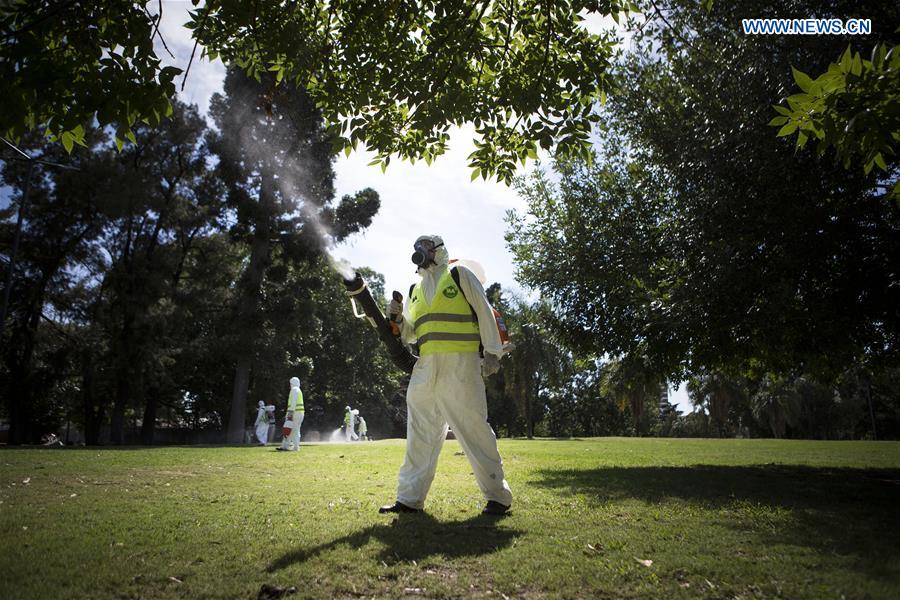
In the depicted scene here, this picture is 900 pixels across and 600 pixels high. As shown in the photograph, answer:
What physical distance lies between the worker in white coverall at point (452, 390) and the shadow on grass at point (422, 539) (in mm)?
447

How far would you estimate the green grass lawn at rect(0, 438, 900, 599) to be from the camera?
3443 mm

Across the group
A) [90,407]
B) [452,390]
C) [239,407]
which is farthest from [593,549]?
[90,407]

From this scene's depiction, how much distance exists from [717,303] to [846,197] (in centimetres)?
A: 316

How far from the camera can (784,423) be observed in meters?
59.4

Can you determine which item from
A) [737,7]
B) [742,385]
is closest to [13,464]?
[737,7]

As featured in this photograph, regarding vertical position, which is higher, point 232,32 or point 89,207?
point 89,207

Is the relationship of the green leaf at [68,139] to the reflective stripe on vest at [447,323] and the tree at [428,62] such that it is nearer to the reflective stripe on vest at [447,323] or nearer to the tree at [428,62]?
the tree at [428,62]

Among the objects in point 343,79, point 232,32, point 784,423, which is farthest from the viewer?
point 784,423

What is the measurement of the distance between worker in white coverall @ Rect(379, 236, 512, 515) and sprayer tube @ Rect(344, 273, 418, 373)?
0.38m

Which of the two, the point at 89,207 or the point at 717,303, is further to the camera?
the point at 89,207

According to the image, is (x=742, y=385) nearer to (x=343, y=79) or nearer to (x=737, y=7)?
(x=737, y=7)

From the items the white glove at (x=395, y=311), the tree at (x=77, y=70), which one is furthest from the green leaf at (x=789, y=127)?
the tree at (x=77, y=70)

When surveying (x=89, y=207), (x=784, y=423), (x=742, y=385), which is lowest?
(x=784, y=423)

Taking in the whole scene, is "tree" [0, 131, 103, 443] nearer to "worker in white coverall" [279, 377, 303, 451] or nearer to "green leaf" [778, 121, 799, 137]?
"worker in white coverall" [279, 377, 303, 451]
